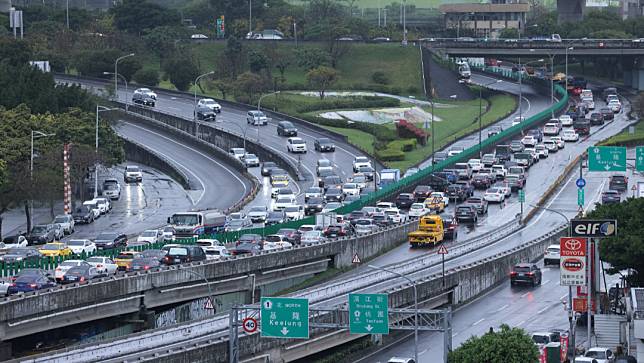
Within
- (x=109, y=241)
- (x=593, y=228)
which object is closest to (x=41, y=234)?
(x=109, y=241)

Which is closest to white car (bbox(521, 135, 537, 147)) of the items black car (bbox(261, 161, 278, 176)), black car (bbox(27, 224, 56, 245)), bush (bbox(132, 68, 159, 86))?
black car (bbox(261, 161, 278, 176))

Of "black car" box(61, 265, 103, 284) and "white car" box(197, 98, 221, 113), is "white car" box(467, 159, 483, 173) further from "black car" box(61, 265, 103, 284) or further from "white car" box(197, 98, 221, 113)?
"black car" box(61, 265, 103, 284)

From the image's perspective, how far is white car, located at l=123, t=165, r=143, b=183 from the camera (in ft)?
427

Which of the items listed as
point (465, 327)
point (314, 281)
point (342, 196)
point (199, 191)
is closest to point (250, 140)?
point (199, 191)

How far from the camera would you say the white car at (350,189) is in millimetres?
116625

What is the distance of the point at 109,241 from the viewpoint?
93.9 m

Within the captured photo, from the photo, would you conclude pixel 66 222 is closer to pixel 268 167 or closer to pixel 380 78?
pixel 268 167

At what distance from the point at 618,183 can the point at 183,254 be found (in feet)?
147

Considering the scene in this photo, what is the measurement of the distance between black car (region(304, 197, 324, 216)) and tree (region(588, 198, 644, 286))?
101 feet

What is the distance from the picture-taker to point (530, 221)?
359 ft

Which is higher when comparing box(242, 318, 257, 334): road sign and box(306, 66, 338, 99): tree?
box(306, 66, 338, 99): tree

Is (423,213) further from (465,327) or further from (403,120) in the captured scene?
(403,120)

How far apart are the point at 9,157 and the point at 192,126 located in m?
39.7

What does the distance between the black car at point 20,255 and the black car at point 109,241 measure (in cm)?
759
